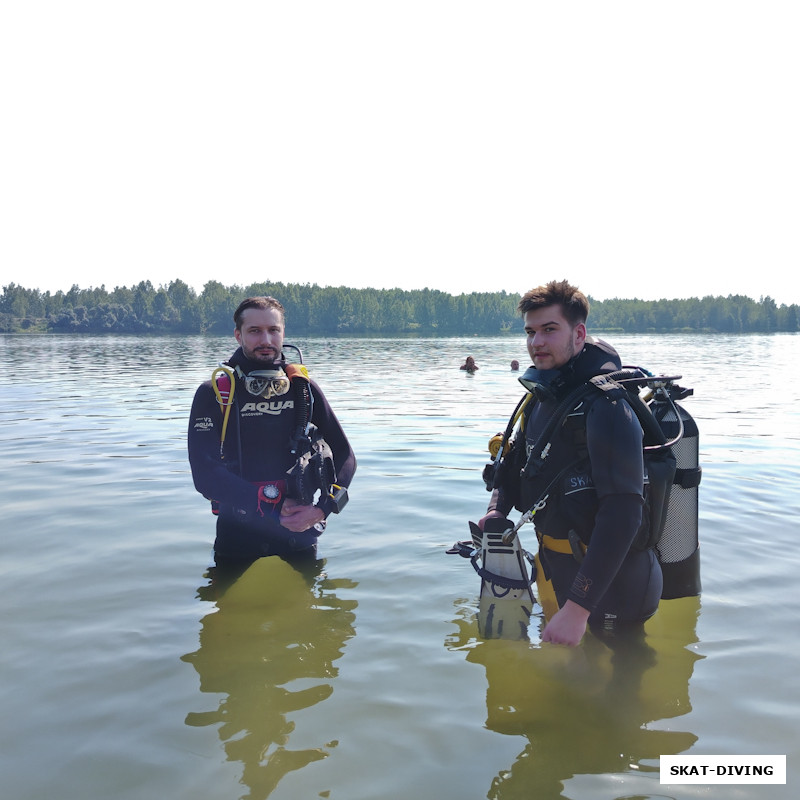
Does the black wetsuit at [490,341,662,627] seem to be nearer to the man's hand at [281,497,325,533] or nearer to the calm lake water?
the calm lake water

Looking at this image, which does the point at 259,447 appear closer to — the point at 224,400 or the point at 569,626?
the point at 224,400

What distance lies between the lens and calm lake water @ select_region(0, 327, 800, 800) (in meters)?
3.52

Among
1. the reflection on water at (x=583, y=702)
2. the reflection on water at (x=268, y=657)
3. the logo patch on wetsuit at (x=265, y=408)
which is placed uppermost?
the logo patch on wetsuit at (x=265, y=408)

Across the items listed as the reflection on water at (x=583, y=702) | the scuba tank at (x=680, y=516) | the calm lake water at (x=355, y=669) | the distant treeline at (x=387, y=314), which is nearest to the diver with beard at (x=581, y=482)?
the scuba tank at (x=680, y=516)

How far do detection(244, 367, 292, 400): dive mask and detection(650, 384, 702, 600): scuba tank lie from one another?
9.22 ft

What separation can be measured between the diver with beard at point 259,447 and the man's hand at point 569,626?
2361mm

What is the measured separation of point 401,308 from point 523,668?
185473 millimetres

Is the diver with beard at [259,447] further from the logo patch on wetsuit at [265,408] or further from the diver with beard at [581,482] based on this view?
the diver with beard at [581,482]

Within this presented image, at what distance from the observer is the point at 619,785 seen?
11.1 feet

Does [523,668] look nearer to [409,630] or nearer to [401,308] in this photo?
[409,630]

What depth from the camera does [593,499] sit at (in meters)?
3.80

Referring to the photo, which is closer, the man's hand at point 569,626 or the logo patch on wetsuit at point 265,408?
the man's hand at point 569,626

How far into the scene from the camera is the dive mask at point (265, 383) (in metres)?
5.46

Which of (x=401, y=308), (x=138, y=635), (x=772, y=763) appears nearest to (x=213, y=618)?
(x=138, y=635)
